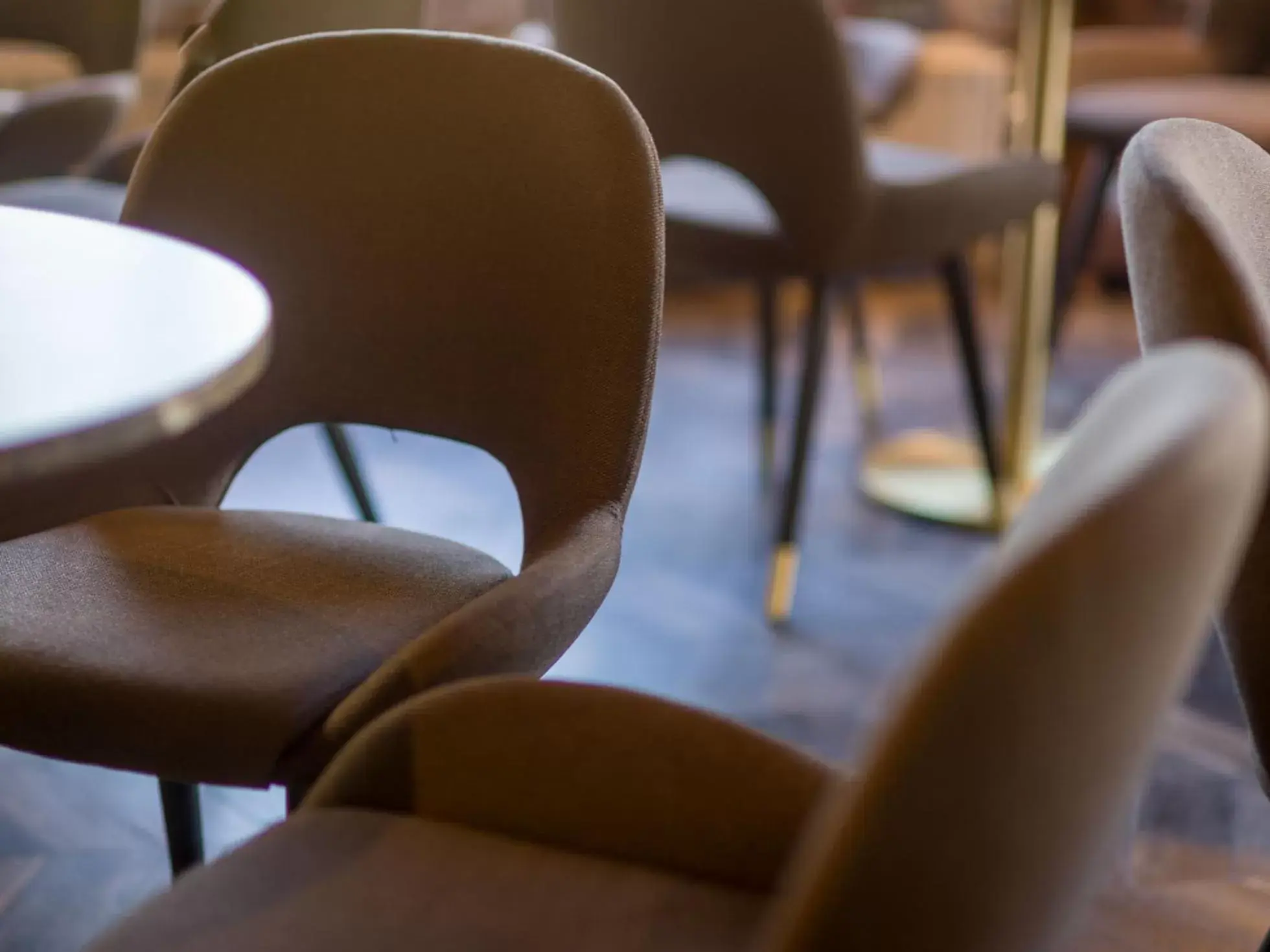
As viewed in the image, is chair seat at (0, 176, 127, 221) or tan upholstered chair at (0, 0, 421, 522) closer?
tan upholstered chair at (0, 0, 421, 522)

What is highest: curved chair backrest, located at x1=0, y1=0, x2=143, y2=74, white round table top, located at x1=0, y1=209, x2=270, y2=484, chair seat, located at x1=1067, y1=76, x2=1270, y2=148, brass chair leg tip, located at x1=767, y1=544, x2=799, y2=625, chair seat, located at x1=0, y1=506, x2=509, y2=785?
white round table top, located at x1=0, y1=209, x2=270, y2=484

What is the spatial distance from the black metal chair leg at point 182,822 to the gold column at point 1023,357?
157 cm

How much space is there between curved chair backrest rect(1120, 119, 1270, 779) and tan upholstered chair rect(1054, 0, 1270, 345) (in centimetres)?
139

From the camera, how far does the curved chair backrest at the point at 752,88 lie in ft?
6.21

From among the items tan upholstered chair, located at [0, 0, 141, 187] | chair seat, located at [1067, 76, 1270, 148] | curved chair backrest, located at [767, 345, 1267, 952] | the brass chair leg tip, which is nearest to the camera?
curved chair backrest, located at [767, 345, 1267, 952]

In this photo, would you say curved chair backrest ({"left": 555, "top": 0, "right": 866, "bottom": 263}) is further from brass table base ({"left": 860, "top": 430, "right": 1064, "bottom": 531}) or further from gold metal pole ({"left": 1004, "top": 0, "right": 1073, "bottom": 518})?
brass table base ({"left": 860, "top": 430, "right": 1064, "bottom": 531})

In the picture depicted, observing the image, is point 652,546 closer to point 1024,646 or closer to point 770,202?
point 770,202

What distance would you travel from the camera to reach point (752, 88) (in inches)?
76.1

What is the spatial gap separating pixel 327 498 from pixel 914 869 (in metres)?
2.20

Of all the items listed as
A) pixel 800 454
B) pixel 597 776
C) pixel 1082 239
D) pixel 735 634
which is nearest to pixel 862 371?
pixel 1082 239

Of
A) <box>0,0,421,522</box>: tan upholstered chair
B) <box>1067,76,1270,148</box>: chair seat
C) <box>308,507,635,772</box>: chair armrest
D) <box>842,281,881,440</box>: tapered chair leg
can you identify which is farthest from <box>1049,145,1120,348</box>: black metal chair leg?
<box>308,507,635,772</box>: chair armrest

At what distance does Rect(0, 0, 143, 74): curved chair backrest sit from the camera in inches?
116

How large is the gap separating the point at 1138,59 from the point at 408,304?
2.47 metres

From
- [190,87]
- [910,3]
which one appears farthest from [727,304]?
[190,87]
